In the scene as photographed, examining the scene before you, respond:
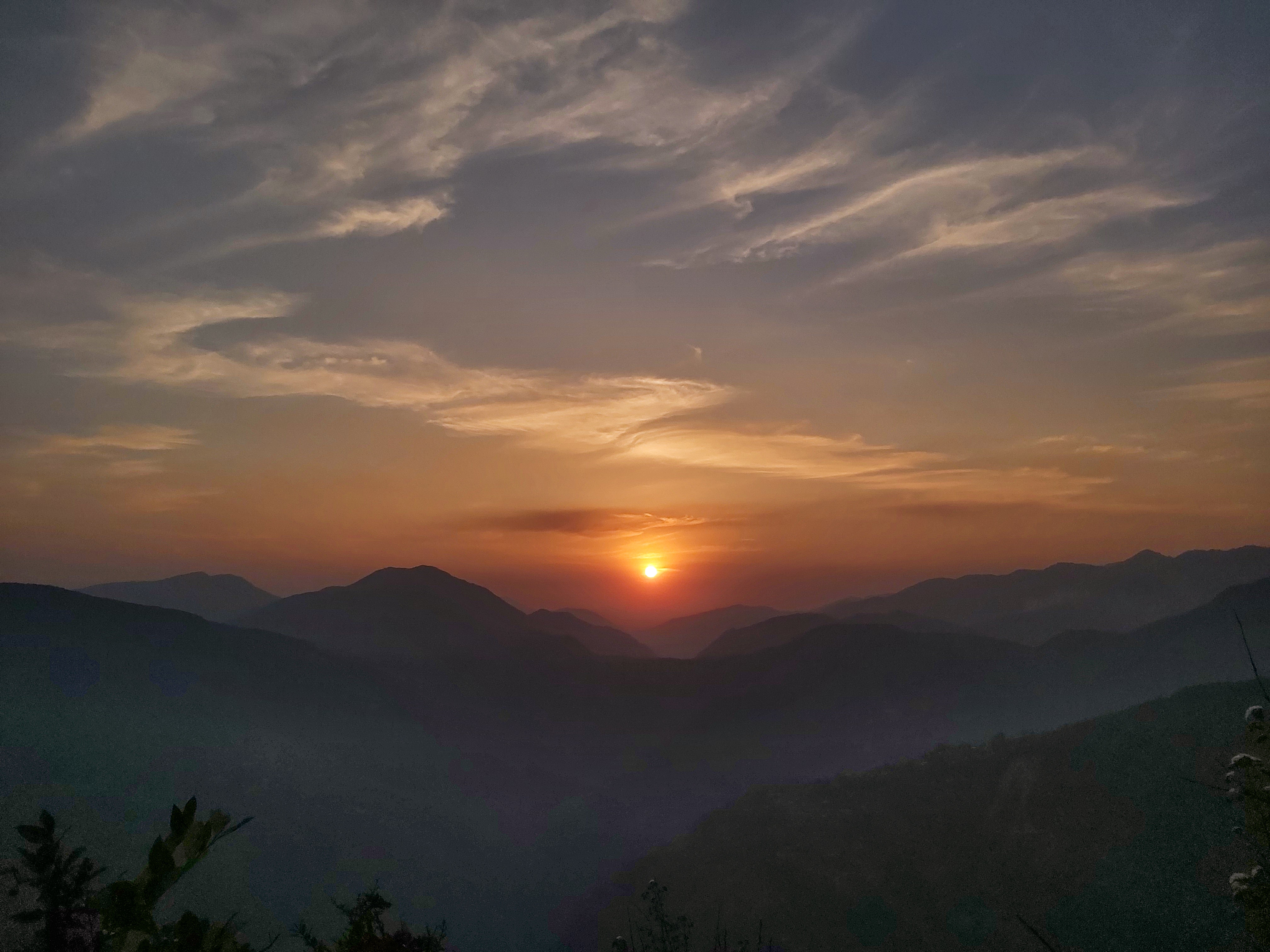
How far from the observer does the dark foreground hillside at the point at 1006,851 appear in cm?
8675

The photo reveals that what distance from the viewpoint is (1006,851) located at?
105312mm

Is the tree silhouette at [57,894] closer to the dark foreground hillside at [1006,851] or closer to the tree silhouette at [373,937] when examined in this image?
the tree silhouette at [373,937]

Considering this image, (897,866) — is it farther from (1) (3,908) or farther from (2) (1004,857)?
(1) (3,908)

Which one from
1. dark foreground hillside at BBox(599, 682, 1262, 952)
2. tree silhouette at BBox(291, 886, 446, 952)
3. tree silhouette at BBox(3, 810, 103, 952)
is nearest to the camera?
tree silhouette at BBox(3, 810, 103, 952)

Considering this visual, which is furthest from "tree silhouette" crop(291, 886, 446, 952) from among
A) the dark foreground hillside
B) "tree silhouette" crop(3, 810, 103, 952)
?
the dark foreground hillside

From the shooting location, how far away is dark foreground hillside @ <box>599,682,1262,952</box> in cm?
8675

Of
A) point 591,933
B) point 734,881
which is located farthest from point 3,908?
point 734,881

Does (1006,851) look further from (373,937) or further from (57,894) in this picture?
(57,894)

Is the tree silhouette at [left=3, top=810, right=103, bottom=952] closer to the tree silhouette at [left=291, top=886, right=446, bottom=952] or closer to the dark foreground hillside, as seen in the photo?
the tree silhouette at [left=291, top=886, right=446, bottom=952]

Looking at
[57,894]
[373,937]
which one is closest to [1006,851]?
[373,937]

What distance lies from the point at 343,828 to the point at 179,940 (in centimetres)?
18964

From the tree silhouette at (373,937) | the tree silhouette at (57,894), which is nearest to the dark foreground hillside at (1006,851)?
the tree silhouette at (373,937)

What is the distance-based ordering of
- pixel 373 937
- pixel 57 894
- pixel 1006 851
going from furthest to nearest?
1. pixel 1006 851
2. pixel 373 937
3. pixel 57 894

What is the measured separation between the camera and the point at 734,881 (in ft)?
375
